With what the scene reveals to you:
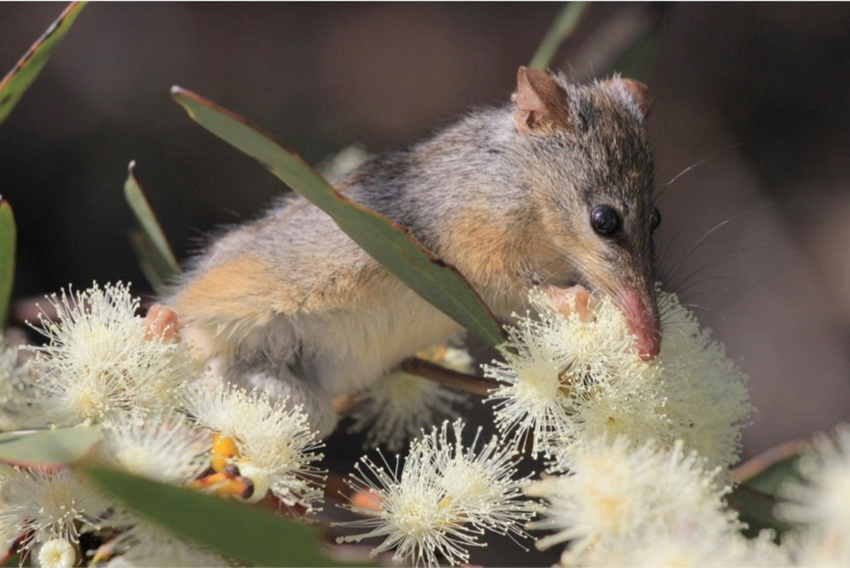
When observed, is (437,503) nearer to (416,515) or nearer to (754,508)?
(416,515)

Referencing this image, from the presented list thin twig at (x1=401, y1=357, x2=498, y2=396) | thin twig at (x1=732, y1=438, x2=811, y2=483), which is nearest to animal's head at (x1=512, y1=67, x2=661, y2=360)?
thin twig at (x1=401, y1=357, x2=498, y2=396)

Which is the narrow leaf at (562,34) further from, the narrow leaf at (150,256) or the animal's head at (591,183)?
the narrow leaf at (150,256)

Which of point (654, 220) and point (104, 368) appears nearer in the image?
point (104, 368)

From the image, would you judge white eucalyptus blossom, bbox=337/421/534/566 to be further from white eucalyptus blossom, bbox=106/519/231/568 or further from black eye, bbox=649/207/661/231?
black eye, bbox=649/207/661/231

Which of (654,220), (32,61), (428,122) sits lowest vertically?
(32,61)

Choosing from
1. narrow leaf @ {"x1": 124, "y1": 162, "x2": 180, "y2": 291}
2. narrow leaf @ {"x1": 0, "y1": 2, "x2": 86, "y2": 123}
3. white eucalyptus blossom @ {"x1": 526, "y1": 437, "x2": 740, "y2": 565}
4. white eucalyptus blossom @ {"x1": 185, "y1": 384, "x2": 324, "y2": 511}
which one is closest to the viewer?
white eucalyptus blossom @ {"x1": 526, "y1": 437, "x2": 740, "y2": 565}

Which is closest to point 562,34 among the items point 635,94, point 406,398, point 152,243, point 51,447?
point 635,94

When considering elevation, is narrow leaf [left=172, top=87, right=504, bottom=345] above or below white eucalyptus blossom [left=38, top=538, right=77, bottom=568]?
above
